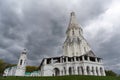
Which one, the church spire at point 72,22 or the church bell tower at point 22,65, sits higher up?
the church spire at point 72,22

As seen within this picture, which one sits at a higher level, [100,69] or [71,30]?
[71,30]

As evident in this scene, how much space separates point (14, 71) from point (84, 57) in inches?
979

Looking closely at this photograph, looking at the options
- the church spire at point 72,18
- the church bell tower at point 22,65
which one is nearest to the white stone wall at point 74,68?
the church bell tower at point 22,65

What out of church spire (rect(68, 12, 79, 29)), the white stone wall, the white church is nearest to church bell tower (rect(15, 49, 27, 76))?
the white church

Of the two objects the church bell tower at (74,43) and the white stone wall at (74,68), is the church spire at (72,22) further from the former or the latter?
the white stone wall at (74,68)

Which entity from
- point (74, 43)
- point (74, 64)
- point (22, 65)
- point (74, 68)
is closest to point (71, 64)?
point (74, 64)

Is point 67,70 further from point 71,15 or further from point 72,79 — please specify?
point 71,15

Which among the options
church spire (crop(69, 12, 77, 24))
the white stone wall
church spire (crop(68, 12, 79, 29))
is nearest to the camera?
the white stone wall

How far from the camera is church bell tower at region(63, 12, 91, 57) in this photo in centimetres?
4109

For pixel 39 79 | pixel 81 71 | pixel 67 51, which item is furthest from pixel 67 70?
pixel 39 79

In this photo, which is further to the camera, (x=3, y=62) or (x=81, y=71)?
(x=3, y=62)

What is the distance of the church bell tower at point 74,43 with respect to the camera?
41.1 meters

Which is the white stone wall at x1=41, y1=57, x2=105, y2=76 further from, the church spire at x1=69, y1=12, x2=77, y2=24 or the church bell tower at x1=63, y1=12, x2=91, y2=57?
the church spire at x1=69, y1=12, x2=77, y2=24

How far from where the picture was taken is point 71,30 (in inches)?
1857
